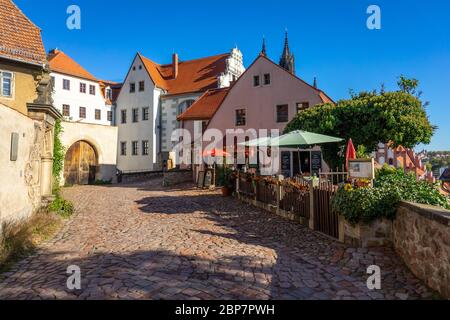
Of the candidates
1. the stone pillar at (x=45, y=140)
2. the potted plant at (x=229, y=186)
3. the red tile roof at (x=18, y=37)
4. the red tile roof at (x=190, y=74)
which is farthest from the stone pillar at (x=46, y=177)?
the red tile roof at (x=190, y=74)

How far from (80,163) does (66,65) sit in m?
16.6

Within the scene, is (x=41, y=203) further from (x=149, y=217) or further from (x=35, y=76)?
(x=35, y=76)

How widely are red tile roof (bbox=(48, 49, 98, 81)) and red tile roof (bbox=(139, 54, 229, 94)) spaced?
7110 millimetres

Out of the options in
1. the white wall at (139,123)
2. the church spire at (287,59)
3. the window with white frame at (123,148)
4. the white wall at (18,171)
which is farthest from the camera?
the church spire at (287,59)

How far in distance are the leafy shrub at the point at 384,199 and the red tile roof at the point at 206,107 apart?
18369mm

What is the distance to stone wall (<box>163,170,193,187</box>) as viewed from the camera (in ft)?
70.4

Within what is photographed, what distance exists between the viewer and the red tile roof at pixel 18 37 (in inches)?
484

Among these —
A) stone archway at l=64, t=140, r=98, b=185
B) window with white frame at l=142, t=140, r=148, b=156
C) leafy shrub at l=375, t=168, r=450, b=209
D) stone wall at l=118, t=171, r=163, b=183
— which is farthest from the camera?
window with white frame at l=142, t=140, r=148, b=156

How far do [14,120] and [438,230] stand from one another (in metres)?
8.90

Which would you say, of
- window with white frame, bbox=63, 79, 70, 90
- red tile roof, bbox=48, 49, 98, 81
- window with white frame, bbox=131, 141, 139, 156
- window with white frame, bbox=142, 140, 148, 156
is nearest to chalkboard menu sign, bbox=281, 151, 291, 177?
window with white frame, bbox=142, 140, 148, 156

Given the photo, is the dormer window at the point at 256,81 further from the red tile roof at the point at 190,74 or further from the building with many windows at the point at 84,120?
the building with many windows at the point at 84,120

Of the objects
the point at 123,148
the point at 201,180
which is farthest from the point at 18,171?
the point at 123,148

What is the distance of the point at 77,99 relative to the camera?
34.3 m

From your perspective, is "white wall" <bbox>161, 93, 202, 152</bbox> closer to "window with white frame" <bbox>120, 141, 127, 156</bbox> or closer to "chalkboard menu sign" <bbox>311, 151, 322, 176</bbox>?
"window with white frame" <bbox>120, 141, 127, 156</bbox>
